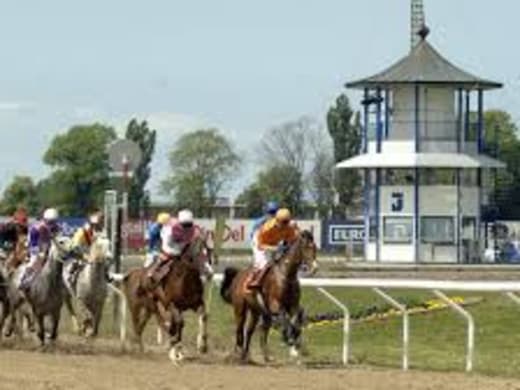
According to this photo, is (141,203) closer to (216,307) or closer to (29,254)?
(216,307)

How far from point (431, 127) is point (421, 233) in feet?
15.6

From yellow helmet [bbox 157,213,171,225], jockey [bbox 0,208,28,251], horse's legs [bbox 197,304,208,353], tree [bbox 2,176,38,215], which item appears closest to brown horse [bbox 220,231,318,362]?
horse's legs [bbox 197,304,208,353]

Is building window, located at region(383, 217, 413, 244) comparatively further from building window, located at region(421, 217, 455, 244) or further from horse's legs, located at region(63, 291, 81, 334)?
horse's legs, located at region(63, 291, 81, 334)

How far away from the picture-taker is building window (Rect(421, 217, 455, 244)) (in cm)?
6606

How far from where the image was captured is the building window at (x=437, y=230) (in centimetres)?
6606

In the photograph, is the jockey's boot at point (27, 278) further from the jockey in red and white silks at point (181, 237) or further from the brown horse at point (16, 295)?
the jockey in red and white silks at point (181, 237)

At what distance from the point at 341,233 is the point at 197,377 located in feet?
200

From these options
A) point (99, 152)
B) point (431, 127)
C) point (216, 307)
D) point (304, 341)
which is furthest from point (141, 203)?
point (304, 341)

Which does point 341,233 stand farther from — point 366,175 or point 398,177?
point 398,177

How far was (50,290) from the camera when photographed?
23.4 meters

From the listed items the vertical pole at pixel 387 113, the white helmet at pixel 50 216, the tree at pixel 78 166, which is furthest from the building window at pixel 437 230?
the tree at pixel 78 166

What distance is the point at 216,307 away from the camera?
34.5 m

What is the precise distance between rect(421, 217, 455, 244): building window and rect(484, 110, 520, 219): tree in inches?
943

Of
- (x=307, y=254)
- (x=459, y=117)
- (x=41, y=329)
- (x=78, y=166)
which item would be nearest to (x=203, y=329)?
(x=307, y=254)
